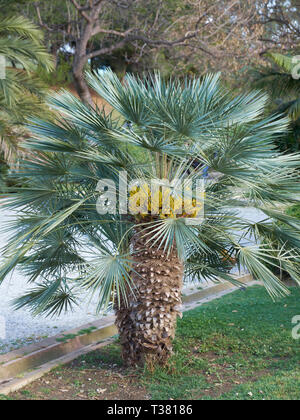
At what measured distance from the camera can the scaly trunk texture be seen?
4668 millimetres

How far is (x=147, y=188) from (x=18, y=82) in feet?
30.1

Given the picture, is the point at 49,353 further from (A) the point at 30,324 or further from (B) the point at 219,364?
(B) the point at 219,364

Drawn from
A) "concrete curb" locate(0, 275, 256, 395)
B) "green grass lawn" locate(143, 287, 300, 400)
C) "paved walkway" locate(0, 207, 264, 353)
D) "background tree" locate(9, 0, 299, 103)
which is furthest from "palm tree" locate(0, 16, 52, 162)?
"green grass lawn" locate(143, 287, 300, 400)

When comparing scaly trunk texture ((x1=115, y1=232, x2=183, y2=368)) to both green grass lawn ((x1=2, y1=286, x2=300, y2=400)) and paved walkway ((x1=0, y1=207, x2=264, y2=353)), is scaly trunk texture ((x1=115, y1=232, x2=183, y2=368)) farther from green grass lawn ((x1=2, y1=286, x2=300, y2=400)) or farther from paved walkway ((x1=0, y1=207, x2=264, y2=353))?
paved walkway ((x1=0, y1=207, x2=264, y2=353))

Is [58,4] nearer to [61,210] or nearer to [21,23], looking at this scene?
[21,23]

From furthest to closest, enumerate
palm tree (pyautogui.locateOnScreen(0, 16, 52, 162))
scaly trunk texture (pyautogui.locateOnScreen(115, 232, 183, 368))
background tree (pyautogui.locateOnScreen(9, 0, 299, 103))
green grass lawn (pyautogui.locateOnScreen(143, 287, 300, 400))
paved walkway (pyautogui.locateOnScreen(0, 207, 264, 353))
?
1. background tree (pyautogui.locateOnScreen(9, 0, 299, 103))
2. palm tree (pyautogui.locateOnScreen(0, 16, 52, 162))
3. paved walkway (pyautogui.locateOnScreen(0, 207, 264, 353))
4. scaly trunk texture (pyautogui.locateOnScreen(115, 232, 183, 368))
5. green grass lawn (pyautogui.locateOnScreen(143, 287, 300, 400))

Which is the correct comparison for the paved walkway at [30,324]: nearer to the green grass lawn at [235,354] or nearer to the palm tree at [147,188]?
the palm tree at [147,188]

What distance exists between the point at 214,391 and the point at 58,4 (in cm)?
2071

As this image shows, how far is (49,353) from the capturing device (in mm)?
5387

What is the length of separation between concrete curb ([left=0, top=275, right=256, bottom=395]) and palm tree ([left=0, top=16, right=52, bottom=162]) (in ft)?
20.3

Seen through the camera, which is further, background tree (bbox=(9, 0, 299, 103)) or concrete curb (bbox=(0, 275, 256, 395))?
background tree (bbox=(9, 0, 299, 103))

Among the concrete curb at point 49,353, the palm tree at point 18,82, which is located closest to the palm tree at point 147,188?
the concrete curb at point 49,353

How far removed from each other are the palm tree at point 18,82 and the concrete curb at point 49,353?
20.3 feet

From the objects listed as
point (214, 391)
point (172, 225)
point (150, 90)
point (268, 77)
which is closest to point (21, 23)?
point (268, 77)
